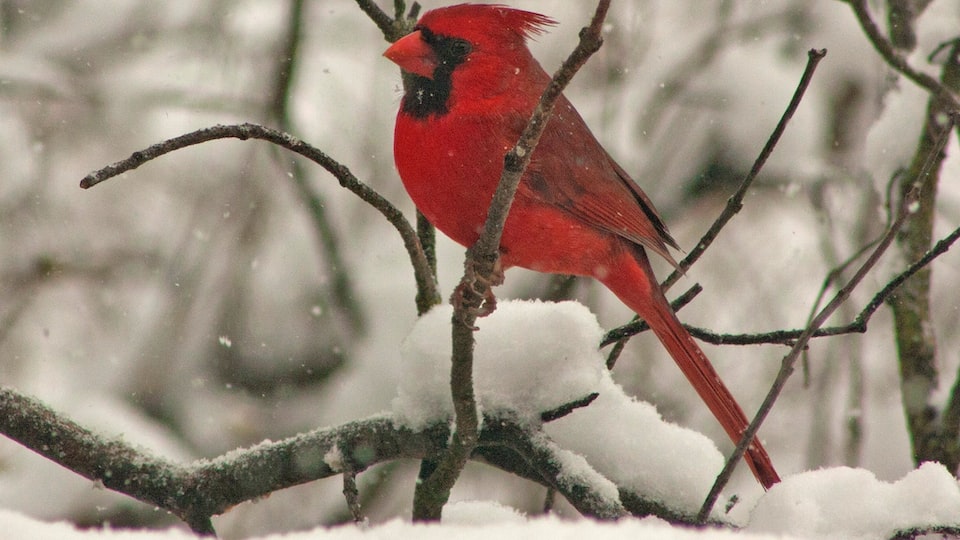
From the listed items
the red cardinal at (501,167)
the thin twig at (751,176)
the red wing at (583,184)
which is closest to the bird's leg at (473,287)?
the thin twig at (751,176)

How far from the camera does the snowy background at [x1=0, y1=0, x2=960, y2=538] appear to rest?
5.09 metres

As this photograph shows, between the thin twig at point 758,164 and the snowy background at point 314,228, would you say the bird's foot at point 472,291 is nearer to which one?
the thin twig at point 758,164

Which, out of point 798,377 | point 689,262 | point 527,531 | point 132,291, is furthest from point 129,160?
point 798,377

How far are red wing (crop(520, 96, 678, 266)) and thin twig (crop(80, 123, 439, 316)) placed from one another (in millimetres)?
551

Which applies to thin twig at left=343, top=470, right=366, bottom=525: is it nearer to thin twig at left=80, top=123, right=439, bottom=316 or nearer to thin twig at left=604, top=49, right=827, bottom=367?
thin twig at left=80, top=123, right=439, bottom=316

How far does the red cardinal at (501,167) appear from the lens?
2613mm

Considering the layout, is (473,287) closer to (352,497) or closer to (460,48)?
(352,497)

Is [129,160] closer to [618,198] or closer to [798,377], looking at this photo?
[618,198]

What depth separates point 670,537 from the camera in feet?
4.20

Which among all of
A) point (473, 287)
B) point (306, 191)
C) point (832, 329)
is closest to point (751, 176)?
point (832, 329)

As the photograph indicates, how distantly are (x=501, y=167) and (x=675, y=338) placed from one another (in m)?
0.71

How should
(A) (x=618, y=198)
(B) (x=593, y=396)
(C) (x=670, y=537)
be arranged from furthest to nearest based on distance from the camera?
(A) (x=618, y=198)
(B) (x=593, y=396)
(C) (x=670, y=537)

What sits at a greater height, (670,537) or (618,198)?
(618,198)

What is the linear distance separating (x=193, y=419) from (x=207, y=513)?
333 centimetres
